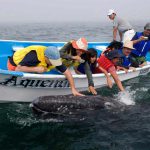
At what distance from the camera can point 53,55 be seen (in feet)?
31.6

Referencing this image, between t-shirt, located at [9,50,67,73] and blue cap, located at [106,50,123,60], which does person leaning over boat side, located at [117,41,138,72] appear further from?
t-shirt, located at [9,50,67,73]

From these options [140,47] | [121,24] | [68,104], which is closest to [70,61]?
[68,104]

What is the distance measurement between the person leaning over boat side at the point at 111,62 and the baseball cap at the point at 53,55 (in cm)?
233

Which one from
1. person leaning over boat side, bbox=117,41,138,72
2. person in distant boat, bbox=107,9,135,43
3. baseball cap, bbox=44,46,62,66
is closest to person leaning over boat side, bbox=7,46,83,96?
baseball cap, bbox=44,46,62,66

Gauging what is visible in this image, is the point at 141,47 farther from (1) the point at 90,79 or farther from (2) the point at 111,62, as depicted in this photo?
(1) the point at 90,79

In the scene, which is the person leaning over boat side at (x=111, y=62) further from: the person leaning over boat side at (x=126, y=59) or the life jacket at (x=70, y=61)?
the person leaning over boat side at (x=126, y=59)

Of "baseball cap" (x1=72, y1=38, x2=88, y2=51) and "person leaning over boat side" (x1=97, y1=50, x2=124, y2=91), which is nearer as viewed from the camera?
"baseball cap" (x1=72, y1=38, x2=88, y2=51)

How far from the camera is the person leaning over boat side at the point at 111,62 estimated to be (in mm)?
11195

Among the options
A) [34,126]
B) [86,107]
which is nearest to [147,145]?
[86,107]

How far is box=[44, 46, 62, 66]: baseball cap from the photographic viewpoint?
31.5 ft

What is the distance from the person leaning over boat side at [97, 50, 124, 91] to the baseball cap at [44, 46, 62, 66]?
2.33 meters

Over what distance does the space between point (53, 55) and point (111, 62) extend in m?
2.75

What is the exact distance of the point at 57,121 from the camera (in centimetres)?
931

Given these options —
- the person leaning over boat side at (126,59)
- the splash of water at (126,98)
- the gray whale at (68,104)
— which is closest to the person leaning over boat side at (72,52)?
the gray whale at (68,104)
